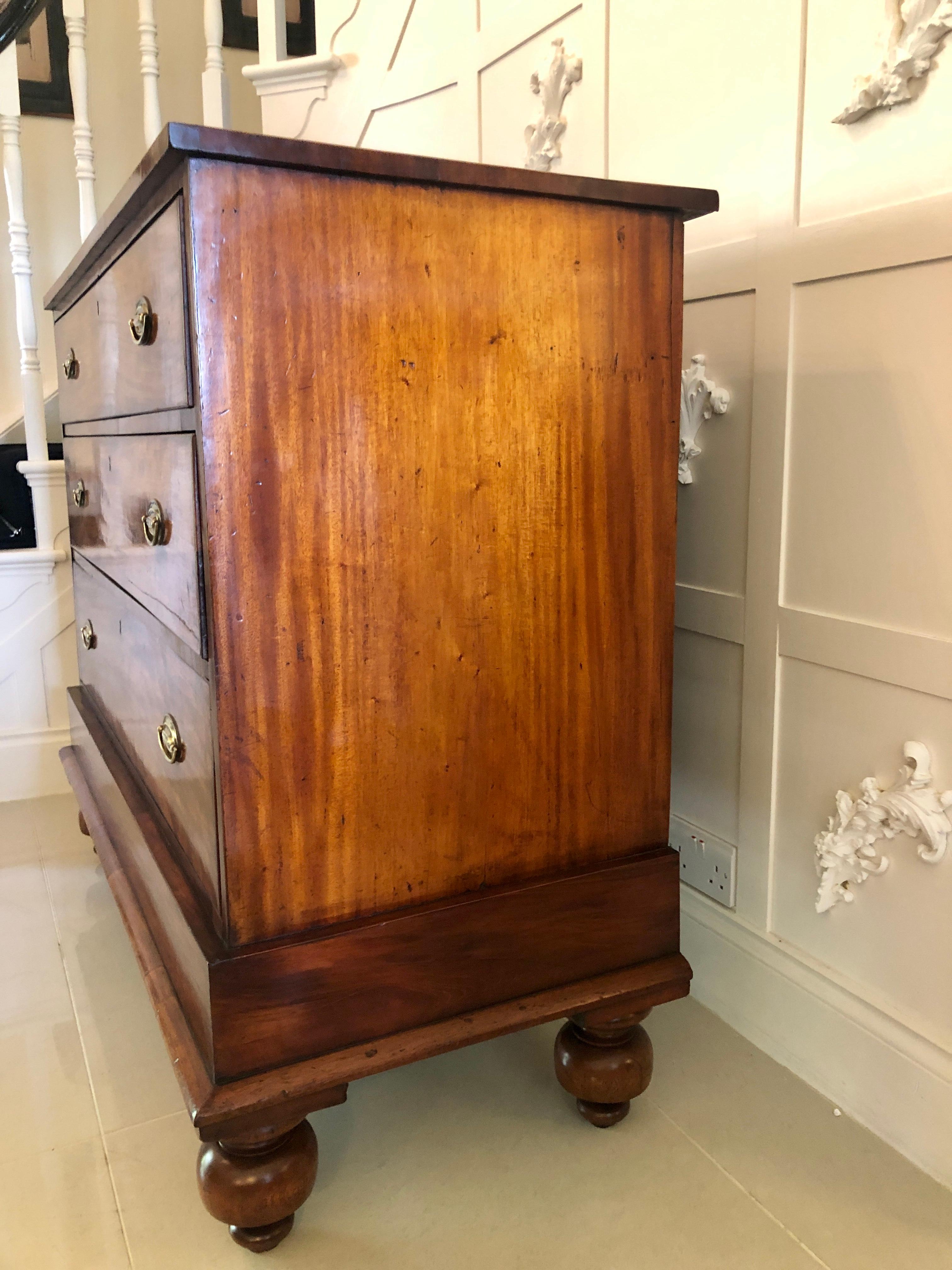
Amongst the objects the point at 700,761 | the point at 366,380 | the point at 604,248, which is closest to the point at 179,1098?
the point at 700,761

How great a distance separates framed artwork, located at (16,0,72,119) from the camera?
9.58ft

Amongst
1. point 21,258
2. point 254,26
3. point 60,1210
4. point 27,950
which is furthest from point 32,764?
point 254,26

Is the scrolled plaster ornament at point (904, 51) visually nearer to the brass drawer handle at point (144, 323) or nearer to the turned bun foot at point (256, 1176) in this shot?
the brass drawer handle at point (144, 323)

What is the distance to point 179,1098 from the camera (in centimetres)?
119

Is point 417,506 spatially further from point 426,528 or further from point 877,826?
point 877,826

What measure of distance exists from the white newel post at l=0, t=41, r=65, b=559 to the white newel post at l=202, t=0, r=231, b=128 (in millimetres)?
414

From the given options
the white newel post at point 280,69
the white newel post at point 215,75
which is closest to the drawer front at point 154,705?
the white newel post at point 280,69

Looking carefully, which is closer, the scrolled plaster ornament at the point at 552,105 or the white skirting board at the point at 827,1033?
the white skirting board at the point at 827,1033

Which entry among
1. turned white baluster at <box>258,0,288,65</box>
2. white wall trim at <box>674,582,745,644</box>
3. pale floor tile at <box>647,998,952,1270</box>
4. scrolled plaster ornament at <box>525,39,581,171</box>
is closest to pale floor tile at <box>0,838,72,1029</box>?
pale floor tile at <box>647,998,952,1270</box>

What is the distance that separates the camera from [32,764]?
2.21 m

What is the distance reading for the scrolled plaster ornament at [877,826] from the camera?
100cm

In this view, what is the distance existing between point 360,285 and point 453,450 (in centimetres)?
16

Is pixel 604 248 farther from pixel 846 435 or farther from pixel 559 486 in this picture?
pixel 846 435

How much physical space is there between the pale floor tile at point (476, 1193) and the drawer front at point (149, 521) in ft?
1.97
